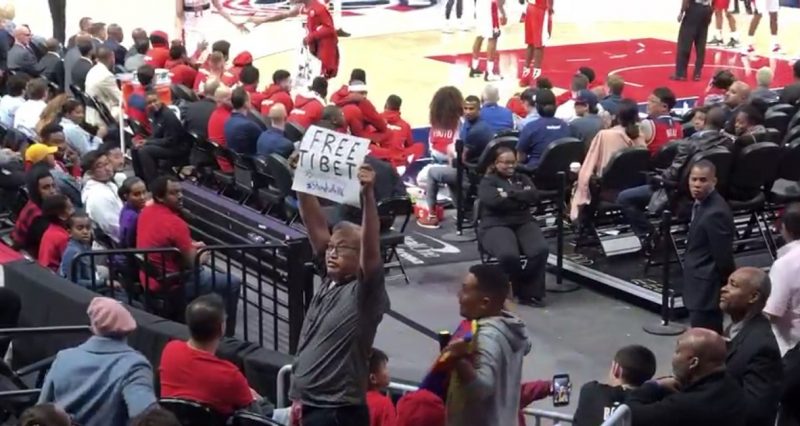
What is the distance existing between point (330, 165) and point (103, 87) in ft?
33.7

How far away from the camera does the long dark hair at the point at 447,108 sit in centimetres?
1352

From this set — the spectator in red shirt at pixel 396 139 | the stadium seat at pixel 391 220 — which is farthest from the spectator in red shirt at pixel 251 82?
the stadium seat at pixel 391 220

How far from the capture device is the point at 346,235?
18.0ft

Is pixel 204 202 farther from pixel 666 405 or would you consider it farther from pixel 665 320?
pixel 666 405

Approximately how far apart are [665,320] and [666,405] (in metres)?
4.60

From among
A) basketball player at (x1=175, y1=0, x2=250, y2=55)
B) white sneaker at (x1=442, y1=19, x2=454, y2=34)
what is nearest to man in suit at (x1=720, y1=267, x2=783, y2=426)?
basketball player at (x1=175, y1=0, x2=250, y2=55)

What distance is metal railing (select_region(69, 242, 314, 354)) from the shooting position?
346 inches

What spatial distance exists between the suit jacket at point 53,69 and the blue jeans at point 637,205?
26.5ft

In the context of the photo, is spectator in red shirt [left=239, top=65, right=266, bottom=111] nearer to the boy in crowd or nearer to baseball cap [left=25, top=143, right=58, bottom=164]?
baseball cap [left=25, top=143, right=58, bottom=164]

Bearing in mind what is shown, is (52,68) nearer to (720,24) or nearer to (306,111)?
(306,111)

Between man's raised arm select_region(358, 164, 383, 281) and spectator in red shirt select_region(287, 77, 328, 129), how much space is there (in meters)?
8.14

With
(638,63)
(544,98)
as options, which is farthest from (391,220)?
(638,63)

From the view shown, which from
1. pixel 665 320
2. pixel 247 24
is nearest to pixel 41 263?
pixel 665 320

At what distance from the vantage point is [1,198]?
40.2 ft
